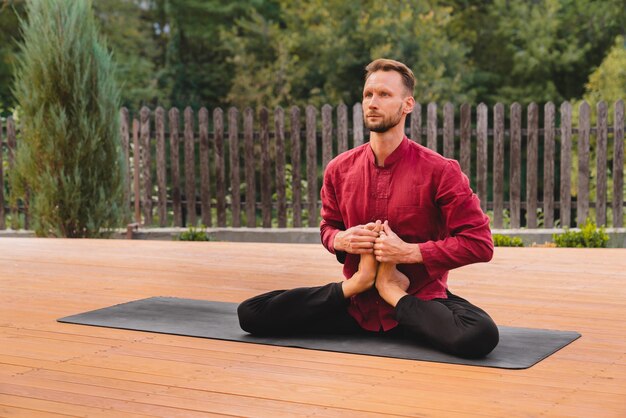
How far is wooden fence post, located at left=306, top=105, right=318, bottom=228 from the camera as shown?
27.2ft

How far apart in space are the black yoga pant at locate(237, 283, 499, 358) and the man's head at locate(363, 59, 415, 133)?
0.57m

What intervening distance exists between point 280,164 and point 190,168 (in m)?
0.83

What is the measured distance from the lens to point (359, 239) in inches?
118

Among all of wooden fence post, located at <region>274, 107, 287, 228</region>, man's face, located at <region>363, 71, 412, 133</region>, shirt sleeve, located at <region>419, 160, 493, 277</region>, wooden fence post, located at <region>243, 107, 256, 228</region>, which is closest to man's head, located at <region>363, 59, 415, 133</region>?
man's face, located at <region>363, 71, 412, 133</region>

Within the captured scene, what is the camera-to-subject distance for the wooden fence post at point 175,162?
862cm

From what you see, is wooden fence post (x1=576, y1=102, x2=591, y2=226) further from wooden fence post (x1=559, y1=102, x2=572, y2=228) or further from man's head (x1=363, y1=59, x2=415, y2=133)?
man's head (x1=363, y1=59, x2=415, y2=133)

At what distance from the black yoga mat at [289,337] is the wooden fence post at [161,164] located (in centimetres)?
473

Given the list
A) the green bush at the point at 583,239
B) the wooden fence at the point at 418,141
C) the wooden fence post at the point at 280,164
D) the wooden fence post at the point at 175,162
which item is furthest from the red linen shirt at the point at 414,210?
the wooden fence post at the point at 175,162

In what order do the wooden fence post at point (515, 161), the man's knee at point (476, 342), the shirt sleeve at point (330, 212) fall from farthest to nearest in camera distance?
1. the wooden fence post at point (515, 161)
2. the shirt sleeve at point (330, 212)
3. the man's knee at point (476, 342)

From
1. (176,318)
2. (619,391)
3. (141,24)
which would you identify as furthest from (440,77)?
(619,391)

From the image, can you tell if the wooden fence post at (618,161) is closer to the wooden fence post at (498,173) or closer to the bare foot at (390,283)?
the wooden fence post at (498,173)

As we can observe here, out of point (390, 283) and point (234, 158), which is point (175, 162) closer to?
point (234, 158)

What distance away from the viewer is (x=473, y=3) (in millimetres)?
17203

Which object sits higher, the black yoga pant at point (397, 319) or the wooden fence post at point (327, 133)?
the wooden fence post at point (327, 133)
